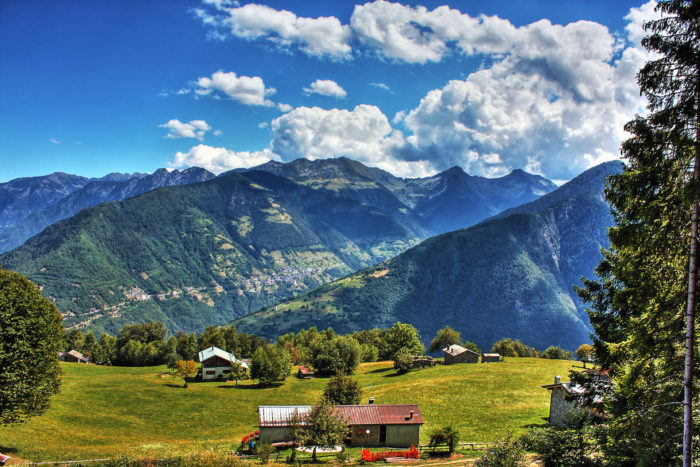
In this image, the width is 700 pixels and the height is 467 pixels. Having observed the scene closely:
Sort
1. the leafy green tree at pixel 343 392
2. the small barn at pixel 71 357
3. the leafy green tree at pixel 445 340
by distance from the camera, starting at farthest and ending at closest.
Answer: the leafy green tree at pixel 445 340
the small barn at pixel 71 357
the leafy green tree at pixel 343 392

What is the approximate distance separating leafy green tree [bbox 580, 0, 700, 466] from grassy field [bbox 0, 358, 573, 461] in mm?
31814

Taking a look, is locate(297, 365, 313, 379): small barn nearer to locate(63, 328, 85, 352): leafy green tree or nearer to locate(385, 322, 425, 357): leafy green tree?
locate(385, 322, 425, 357): leafy green tree

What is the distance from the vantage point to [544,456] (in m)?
24.3

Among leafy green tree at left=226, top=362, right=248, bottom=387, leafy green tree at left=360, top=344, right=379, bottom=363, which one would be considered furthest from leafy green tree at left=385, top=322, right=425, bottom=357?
leafy green tree at left=226, top=362, right=248, bottom=387

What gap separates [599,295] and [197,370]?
91.0 m

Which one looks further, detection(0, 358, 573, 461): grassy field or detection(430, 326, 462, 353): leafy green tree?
detection(430, 326, 462, 353): leafy green tree

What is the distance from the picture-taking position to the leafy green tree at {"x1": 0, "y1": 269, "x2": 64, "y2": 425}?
34406 mm

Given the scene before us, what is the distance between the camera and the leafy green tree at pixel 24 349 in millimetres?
34406

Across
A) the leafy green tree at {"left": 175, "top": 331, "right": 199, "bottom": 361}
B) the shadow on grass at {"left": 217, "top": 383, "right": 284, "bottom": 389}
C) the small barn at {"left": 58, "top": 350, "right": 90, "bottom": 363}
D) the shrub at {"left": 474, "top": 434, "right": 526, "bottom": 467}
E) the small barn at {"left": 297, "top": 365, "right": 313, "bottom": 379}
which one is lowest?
the small barn at {"left": 58, "top": 350, "right": 90, "bottom": 363}

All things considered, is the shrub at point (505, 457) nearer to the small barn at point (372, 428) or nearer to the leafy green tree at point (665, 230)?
the leafy green tree at point (665, 230)

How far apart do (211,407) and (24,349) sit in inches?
1370

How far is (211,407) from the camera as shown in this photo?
65.4m

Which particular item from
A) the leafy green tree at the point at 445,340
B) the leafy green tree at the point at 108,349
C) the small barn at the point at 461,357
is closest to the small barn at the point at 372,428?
the small barn at the point at 461,357

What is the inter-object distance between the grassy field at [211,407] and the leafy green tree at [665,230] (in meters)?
31.8
